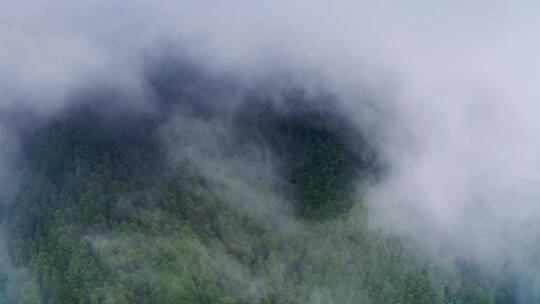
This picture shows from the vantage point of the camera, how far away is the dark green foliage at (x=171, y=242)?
311ft

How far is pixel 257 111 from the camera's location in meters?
154

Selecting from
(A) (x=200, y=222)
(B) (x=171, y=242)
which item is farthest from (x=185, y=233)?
(A) (x=200, y=222)

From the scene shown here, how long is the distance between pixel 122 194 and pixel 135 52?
68871mm

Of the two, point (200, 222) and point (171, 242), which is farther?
point (200, 222)

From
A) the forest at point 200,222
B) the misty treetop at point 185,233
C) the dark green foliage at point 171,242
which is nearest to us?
the dark green foliage at point 171,242

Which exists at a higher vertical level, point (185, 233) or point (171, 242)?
point (185, 233)

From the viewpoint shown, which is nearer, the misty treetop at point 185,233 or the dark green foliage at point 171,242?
the dark green foliage at point 171,242

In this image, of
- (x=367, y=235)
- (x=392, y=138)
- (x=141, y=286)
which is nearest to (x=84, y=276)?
(x=141, y=286)

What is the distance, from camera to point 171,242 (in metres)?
102

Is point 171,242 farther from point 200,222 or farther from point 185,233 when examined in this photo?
point 200,222

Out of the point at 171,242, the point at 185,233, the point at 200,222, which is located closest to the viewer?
the point at 171,242

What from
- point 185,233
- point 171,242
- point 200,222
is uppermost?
point 200,222

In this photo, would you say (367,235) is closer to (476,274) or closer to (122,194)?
(476,274)

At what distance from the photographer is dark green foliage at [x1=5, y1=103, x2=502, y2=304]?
9481 cm
